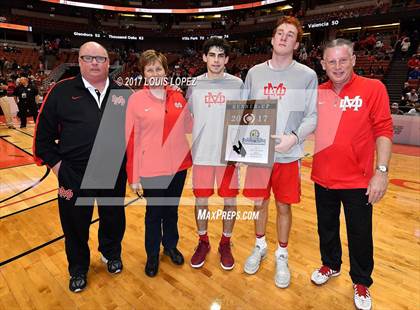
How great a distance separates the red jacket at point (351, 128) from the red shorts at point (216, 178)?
2.60 ft

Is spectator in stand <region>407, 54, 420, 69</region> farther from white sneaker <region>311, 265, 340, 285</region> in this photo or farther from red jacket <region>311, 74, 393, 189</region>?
white sneaker <region>311, 265, 340, 285</region>

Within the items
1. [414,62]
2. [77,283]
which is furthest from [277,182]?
[414,62]

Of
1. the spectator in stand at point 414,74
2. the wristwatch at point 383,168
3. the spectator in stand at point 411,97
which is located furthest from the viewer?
the spectator in stand at point 414,74

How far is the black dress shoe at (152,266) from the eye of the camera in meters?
2.62

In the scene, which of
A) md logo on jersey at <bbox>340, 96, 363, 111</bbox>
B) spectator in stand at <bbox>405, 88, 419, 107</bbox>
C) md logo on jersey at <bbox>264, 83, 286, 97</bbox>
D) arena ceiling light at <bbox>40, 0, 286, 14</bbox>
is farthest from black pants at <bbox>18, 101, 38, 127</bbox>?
arena ceiling light at <bbox>40, 0, 286, 14</bbox>

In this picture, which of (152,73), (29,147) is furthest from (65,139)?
(29,147)

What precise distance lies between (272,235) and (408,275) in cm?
137

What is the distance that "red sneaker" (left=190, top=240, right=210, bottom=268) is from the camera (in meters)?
2.75

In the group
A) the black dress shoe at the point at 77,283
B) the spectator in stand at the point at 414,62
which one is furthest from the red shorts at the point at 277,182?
the spectator in stand at the point at 414,62

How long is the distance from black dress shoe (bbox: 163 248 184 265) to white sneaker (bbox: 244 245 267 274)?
0.65 metres

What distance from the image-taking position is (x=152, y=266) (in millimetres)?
2637

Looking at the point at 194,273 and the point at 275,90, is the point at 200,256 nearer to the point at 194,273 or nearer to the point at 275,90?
the point at 194,273

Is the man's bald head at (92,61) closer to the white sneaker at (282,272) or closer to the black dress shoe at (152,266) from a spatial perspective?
the black dress shoe at (152,266)

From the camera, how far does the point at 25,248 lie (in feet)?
9.98
